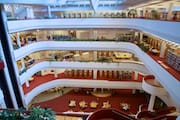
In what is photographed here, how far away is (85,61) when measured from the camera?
2141cm

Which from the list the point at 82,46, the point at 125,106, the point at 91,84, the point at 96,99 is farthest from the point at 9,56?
the point at 125,106

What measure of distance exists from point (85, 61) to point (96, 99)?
16.3ft

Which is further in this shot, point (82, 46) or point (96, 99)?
point (96, 99)

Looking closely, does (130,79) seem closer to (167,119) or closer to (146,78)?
(146,78)

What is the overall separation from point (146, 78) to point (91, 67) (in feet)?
25.7

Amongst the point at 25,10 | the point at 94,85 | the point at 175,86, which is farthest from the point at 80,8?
the point at 175,86

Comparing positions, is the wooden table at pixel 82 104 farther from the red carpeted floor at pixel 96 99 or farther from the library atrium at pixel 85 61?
the red carpeted floor at pixel 96 99

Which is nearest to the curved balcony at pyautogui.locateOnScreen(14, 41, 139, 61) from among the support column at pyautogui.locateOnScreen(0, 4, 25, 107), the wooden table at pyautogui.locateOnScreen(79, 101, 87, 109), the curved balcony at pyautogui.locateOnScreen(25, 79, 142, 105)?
the curved balcony at pyautogui.locateOnScreen(25, 79, 142, 105)

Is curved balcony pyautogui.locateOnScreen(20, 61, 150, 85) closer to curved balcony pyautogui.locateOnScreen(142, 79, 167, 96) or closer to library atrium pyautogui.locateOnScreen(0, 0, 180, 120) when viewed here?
library atrium pyautogui.locateOnScreen(0, 0, 180, 120)

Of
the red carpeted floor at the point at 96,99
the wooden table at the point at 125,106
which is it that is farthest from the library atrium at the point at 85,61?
the wooden table at the point at 125,106

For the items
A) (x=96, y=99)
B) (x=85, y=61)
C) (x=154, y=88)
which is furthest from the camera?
(x=96, y=99)

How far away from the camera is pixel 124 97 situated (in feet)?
74.1

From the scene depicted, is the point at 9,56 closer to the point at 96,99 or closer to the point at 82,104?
the point at 82,104

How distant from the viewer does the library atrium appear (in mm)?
13945
